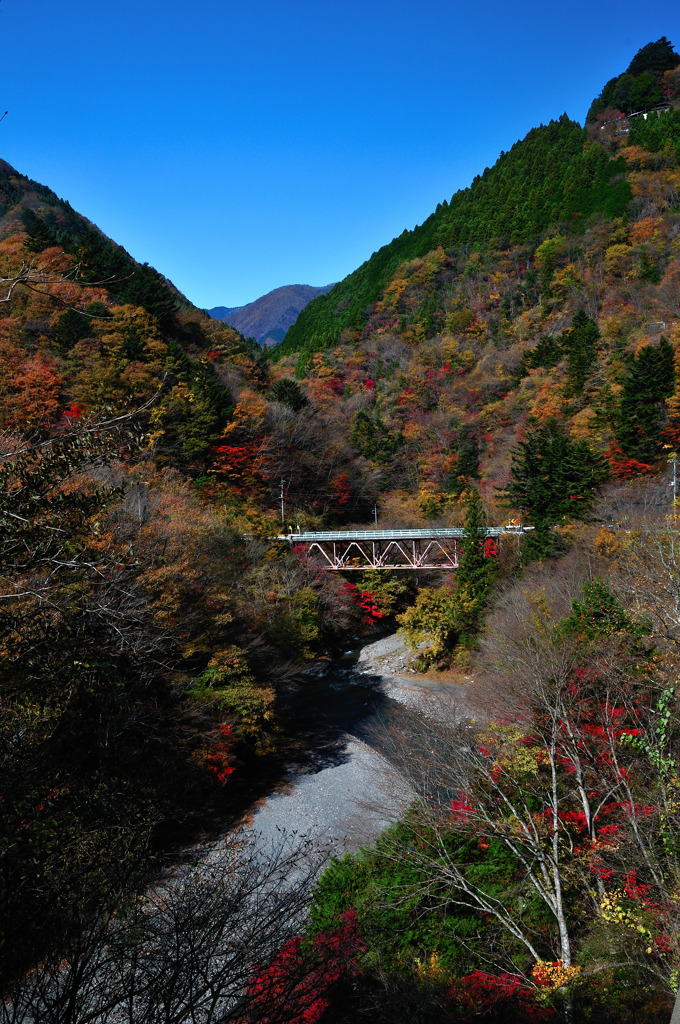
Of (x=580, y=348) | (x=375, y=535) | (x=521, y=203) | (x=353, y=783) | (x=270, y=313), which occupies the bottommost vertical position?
(x=353, y=783)

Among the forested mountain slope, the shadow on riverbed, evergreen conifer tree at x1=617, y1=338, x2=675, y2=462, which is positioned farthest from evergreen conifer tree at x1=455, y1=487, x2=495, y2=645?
the forested mountain slope

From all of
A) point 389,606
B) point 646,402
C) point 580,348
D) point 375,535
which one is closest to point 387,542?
point 389,606

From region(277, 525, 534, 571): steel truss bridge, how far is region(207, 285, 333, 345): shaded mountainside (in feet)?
471

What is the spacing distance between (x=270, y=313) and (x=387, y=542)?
551ft

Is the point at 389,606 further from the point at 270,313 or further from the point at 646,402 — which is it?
the point at 270,313

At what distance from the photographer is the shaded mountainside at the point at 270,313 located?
562ft

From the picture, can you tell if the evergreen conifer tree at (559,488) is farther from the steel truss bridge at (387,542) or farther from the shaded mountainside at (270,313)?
the shaded mountainside at (270,313)

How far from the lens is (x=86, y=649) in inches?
169

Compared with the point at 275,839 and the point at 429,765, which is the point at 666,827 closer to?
the point at 429,765

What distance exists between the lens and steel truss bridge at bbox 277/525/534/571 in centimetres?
2302

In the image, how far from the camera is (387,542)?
30234 mm

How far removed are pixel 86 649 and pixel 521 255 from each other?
169ft

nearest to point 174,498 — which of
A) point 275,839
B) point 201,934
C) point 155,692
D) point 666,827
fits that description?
point 155,692

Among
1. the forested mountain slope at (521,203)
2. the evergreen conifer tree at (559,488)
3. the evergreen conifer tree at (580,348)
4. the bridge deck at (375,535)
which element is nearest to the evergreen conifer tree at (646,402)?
the evergreen conifer tree at (559,488)
